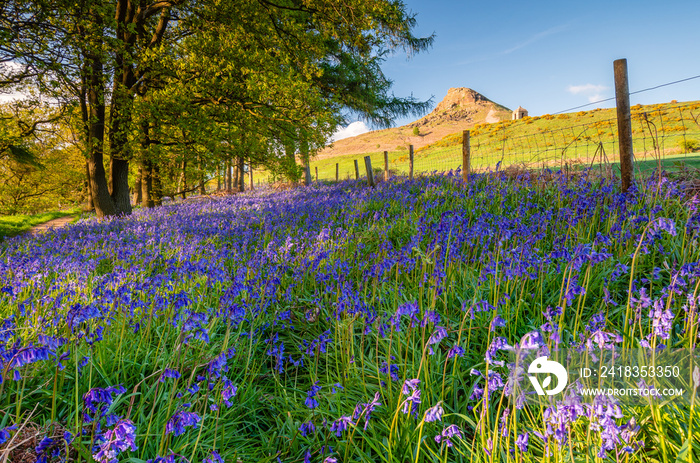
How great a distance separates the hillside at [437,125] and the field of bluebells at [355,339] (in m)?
50.3

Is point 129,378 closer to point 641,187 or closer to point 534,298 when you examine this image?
point 534,298

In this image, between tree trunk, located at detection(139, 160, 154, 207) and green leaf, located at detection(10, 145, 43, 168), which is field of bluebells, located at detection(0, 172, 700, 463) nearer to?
green leaf, located at detection(10, 145, 43, 168)

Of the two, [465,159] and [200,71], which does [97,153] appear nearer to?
[200,71]

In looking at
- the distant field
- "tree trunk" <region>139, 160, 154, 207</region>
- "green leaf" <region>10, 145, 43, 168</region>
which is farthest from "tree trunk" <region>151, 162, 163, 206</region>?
the distant field

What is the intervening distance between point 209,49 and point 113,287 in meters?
10.2

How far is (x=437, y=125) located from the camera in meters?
113

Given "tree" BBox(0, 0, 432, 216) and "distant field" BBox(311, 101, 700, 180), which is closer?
"distant field" BBox(311, 101, 700, 180)

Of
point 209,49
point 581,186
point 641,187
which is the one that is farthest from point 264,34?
point 641,187

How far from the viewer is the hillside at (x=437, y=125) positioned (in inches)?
3361

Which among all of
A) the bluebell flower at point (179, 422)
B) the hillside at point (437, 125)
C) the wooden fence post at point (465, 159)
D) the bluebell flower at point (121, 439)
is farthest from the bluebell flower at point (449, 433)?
the hillside at point (437, 125)

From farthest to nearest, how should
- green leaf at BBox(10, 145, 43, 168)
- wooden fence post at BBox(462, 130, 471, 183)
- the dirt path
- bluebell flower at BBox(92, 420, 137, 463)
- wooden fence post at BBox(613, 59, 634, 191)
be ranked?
the dirt path → green leaf at BBox(10, 145, 43, 168) → wooden fence post at BBox(462, 130, 471, 183) → wooden fence post at BBox(613, 59, 634, 191) → bluebell flower at BBox(92, 420, 137, 463)

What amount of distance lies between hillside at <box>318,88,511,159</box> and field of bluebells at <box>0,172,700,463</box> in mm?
50257

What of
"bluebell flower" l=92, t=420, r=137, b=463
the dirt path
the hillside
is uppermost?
the hillside

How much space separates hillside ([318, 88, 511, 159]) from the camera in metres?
85.4
